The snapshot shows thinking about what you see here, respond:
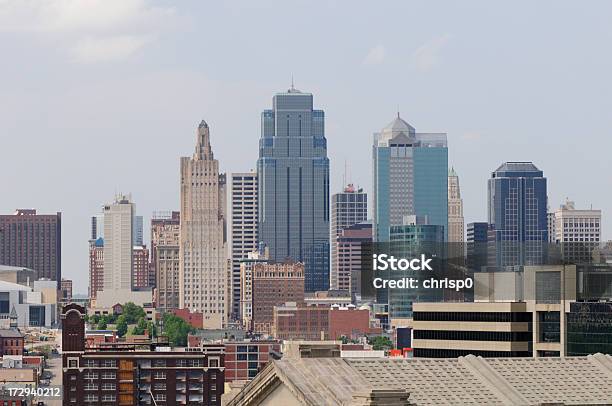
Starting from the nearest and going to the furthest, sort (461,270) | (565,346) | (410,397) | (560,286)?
(410,397), (565,346), (560,286), (461,270)

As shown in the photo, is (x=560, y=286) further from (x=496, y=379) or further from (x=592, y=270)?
(x=496, y=379)

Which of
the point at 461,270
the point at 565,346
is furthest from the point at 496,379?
the point at 461,270

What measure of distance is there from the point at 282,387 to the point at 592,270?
3824 inches

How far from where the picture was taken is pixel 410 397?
4772 cm

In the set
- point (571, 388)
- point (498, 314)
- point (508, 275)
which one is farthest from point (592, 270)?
point (571, 388)

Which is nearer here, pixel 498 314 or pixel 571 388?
pixel 571 388

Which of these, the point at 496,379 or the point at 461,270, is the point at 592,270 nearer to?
the point at 461,270

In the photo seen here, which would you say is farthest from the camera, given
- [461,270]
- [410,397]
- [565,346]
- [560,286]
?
[461,270]

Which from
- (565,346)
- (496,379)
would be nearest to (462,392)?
(496,379)

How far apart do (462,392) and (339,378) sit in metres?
2.49

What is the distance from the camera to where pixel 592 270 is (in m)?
145

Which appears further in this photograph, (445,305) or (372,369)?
(445,305)

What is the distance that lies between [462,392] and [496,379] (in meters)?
1.10

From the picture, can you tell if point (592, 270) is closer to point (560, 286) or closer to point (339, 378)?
point (560, 286)
